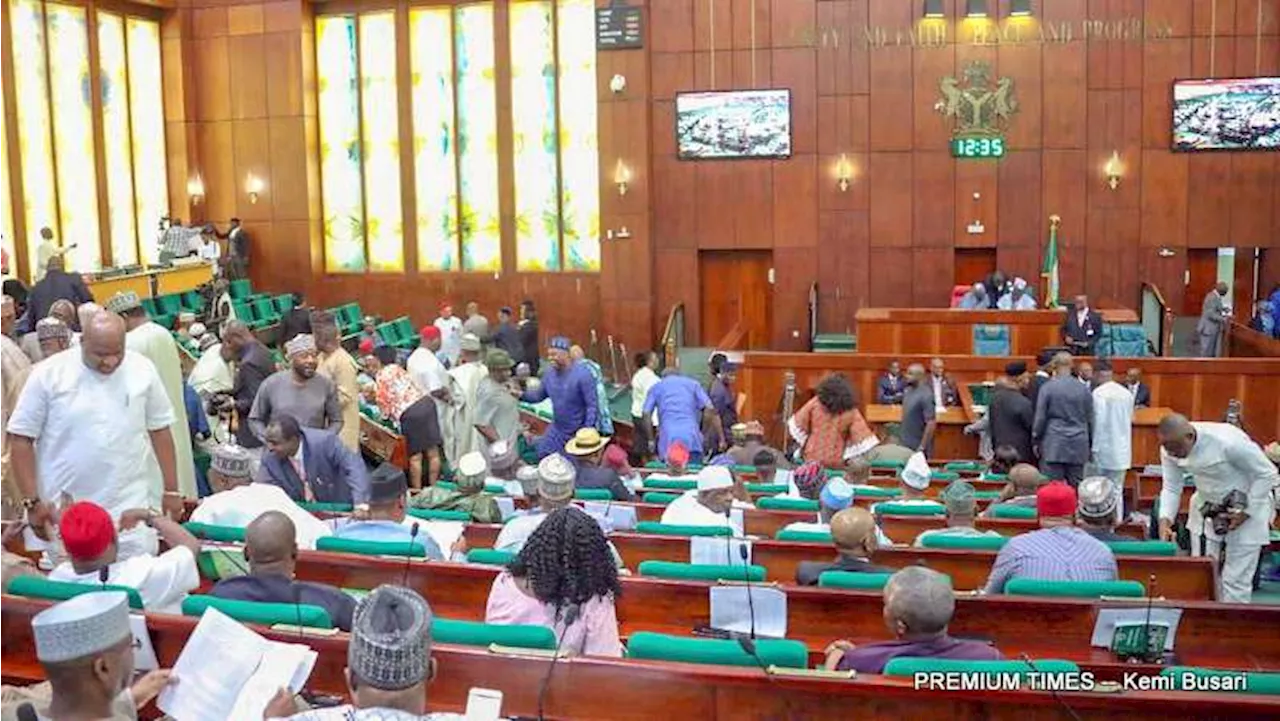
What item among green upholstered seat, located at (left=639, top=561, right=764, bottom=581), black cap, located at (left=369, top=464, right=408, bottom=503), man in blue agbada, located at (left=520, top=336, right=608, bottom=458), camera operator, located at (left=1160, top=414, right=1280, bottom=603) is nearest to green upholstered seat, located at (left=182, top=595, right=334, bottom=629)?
green upholstered seat, located at (left=639, top=561, right=764, bottom=581)

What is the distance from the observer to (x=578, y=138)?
1797cm

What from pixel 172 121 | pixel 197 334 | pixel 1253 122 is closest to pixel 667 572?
pixel 197 334

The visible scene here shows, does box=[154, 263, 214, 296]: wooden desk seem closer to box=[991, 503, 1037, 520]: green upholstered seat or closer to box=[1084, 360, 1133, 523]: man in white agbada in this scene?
box=[1084, 360, 1133, 523]: man in white agbada

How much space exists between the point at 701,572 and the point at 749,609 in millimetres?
522

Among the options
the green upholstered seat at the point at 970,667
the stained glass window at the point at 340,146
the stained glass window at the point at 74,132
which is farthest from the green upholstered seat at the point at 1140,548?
the stained glass window at the point at 74,132

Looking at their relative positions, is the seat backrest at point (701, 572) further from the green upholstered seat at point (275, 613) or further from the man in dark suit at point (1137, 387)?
the man in dark suit at point (1137, 387)

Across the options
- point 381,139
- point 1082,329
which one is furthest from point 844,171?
point 381,139

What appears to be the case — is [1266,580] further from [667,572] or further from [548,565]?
[548,565]

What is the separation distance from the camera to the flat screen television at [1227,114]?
16.1 meters

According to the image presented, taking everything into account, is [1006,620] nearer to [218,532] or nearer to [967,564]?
[967,564]

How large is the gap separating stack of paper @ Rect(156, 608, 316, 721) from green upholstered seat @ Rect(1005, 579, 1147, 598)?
2.66 m

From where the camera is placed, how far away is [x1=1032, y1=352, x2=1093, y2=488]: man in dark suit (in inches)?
364

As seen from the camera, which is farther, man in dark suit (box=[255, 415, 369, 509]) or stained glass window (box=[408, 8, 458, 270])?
stained glass window (box=[408, 8, 458, 270])

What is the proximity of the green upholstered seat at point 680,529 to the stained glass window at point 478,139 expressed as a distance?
41.6ft
